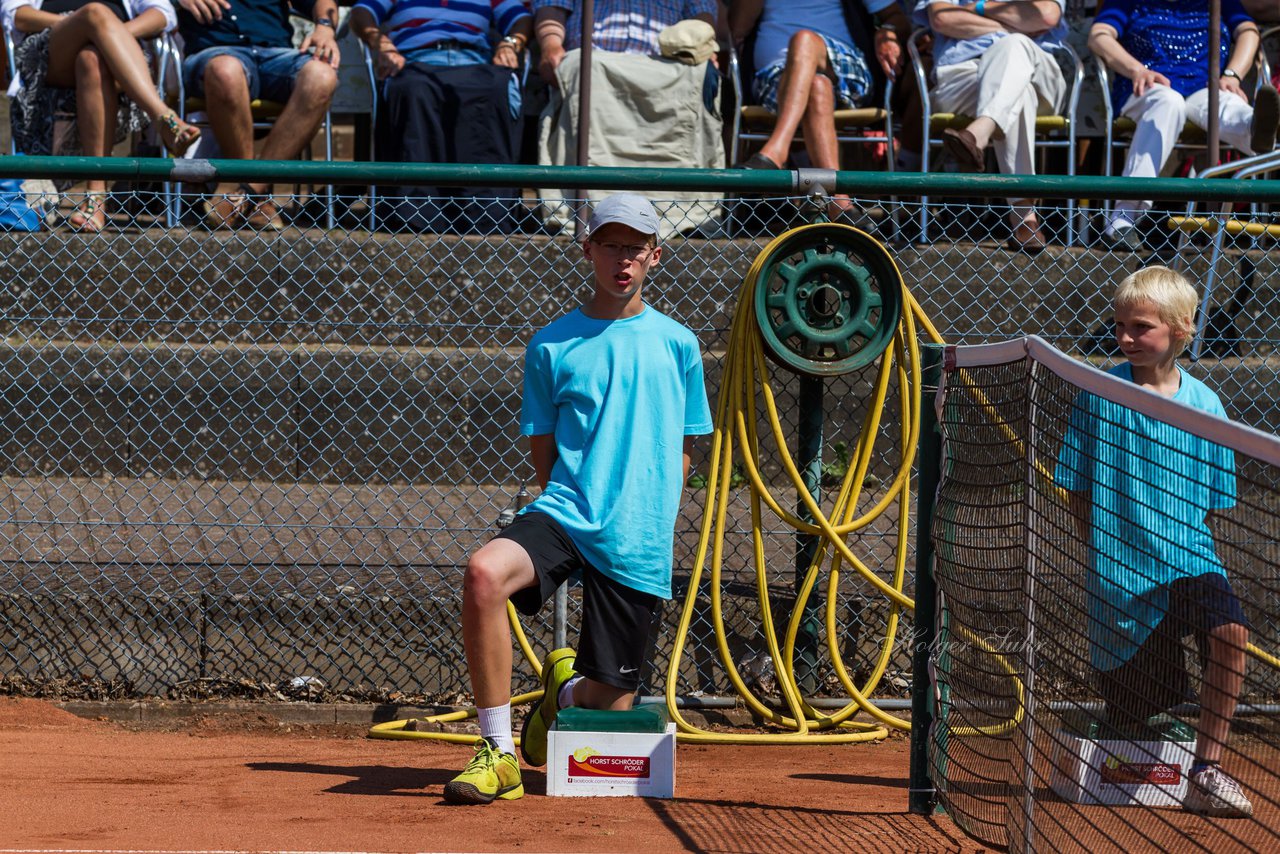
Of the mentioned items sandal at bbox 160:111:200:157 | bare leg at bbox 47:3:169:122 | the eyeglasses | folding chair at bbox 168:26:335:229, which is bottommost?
the eyeglasses

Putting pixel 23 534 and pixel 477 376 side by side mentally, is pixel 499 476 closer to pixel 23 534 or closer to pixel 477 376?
pixel 477 376

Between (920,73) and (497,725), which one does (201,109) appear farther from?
(497,725)

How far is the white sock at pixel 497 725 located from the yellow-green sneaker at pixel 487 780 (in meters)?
0.02

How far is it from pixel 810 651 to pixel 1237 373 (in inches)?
99.6

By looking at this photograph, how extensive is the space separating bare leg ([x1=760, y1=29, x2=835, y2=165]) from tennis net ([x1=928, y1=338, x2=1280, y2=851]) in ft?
12.2

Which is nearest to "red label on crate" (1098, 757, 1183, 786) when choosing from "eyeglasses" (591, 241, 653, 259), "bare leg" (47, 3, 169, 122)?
"eyeglasses" (591, 241, 653, 259)

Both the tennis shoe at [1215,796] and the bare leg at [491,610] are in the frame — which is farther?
the bare leg at [491,610]

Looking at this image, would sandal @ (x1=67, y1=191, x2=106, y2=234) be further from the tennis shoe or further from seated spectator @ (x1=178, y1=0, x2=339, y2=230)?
the tennis shoe

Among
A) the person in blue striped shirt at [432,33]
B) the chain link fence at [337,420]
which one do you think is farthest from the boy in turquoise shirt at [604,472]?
the person in blue striped shirt at [432,33]

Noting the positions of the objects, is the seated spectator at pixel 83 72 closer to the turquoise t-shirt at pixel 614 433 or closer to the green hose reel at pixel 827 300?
the green hose reel at pixel 827 300

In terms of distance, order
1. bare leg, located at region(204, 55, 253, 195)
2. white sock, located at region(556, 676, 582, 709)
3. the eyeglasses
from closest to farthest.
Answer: the eyeglasses → white sock, located at region(556, 676, 582, 709) → bare leg, located at region(204, 55, 253, 195)

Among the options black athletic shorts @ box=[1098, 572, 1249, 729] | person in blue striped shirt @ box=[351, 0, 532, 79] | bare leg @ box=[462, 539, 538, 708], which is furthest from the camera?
person in blue striped shirt @ box=[351, 0, 532, 79]

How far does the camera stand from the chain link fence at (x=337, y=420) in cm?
507

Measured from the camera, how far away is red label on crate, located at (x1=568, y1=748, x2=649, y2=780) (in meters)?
4.11
